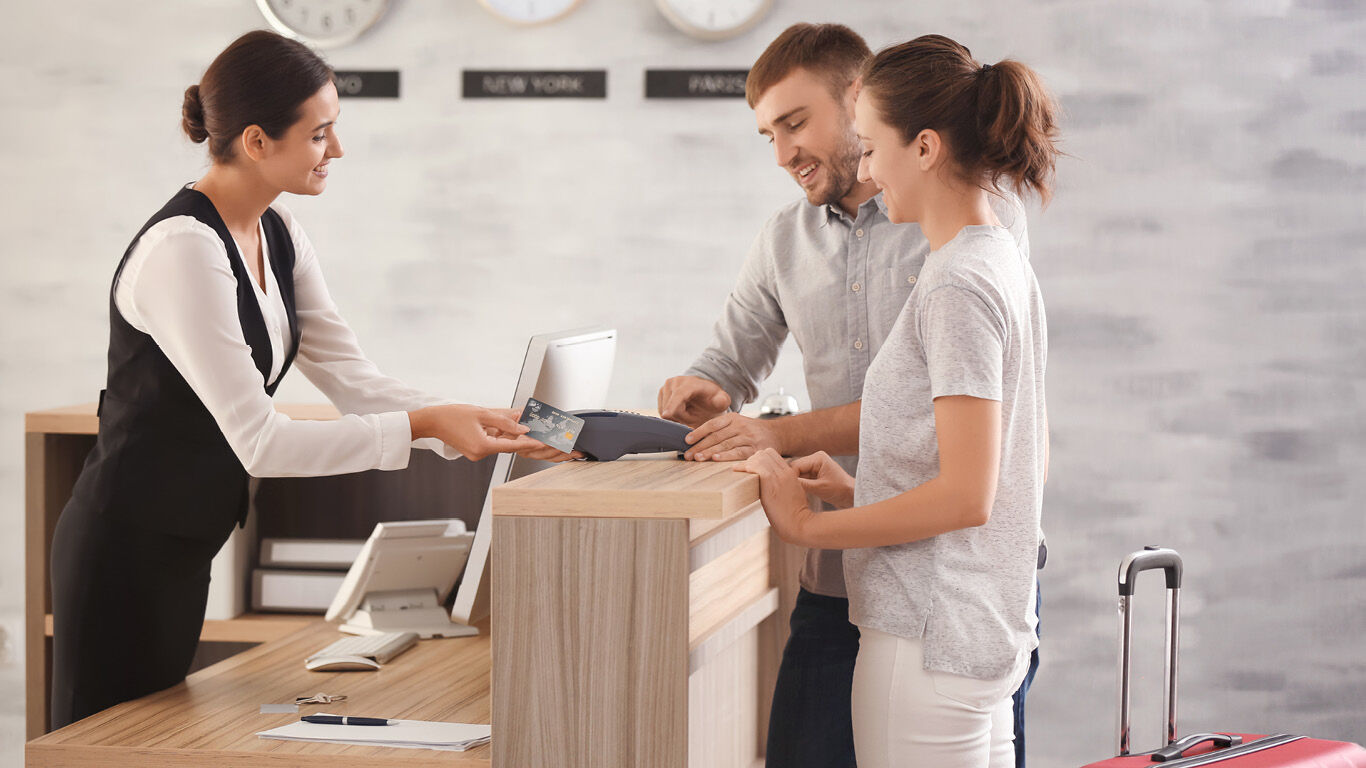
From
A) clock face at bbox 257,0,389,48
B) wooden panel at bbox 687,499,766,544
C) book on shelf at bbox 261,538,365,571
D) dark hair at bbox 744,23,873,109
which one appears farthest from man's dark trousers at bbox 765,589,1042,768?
clock face at bbox 257,0,389,48

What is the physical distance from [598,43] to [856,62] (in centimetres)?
151

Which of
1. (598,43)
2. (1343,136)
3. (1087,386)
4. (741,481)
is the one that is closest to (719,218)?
(598,43)

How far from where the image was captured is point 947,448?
114 cm

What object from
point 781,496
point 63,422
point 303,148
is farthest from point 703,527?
point 63,422

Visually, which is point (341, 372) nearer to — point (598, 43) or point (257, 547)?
point (257, 547)

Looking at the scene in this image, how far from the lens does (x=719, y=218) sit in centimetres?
313

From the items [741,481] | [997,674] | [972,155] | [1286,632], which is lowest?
[1286,632]

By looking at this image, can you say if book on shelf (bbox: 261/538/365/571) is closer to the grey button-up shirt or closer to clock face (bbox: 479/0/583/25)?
the grey button-up shirt

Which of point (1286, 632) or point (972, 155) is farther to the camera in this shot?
point (1286, 632)

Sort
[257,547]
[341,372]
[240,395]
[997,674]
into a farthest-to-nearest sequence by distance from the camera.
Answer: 1. [257,547]
2. [341,372]
3. [240,395]
4. [997,674]

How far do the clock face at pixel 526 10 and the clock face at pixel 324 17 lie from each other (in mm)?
303

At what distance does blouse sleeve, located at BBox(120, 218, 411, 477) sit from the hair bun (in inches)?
10.0

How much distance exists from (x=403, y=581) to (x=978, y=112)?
1.31 meters

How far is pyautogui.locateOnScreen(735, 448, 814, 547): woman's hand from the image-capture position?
1.26m
